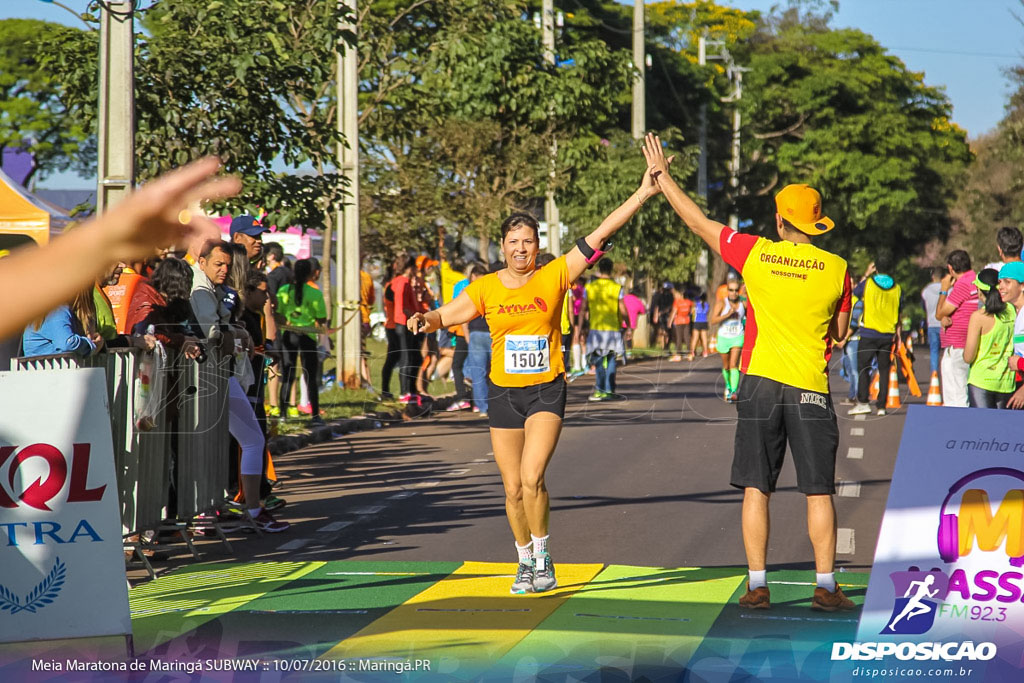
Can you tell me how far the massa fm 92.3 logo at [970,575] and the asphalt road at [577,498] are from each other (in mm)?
2463

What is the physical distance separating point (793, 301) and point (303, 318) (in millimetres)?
9893

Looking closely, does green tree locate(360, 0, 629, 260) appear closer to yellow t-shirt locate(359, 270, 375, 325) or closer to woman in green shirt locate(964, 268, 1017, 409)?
yellow t-shirt locate(359, 270, 375, 325)

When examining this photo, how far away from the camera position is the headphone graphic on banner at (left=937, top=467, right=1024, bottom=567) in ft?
19.2

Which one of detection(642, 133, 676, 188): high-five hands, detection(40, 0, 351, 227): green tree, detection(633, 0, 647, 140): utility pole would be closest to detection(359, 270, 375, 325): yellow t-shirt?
detection(40, 0, 351, 227): green tree

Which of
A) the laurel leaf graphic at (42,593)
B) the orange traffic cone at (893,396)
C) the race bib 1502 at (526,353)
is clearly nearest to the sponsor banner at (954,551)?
the race bib 1502 at (526,353)

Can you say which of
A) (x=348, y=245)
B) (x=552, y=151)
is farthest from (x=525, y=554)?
(x=552, y=151)

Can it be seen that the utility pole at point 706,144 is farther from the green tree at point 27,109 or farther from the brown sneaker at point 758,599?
the brown sneaker at point 758,599

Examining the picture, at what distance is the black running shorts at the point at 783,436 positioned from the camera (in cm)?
679

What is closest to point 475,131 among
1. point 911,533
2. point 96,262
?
point 911,533

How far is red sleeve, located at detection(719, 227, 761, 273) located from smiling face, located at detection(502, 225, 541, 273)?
1.06m

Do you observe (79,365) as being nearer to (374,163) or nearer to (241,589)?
(241,589)

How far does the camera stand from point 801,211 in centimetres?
693

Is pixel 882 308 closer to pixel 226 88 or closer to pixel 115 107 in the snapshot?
pixel 226 88

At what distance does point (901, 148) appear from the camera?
56.6m
